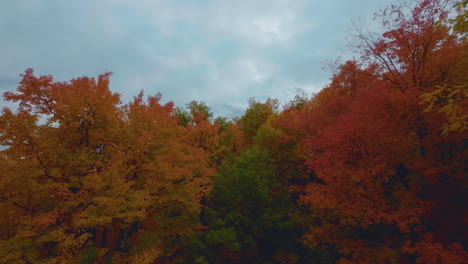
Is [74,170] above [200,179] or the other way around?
above

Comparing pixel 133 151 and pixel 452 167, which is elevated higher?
pixel 133 151

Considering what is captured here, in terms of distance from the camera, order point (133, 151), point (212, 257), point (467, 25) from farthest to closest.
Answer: point (212, 257) → point (133, 151) → point (467, 25)

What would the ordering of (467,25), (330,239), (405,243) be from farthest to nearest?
(330,239)
(405,243)
(467,25)

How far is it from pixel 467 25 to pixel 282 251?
50.9 ft

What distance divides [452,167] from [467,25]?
6823mm

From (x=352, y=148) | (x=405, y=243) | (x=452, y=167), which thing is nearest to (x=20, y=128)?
(x=352, y=148)

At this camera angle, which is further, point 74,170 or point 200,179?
point 200,179

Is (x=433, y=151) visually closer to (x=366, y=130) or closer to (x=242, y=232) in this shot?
(x=366, y=130)

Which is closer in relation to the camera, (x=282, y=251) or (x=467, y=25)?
(x=467, y=25)

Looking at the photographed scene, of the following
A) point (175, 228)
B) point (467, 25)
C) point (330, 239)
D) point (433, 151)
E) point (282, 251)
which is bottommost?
point (282, 251)

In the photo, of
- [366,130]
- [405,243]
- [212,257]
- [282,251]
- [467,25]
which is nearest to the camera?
[467,25]

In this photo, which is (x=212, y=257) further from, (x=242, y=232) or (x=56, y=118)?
(x=56, y=118)

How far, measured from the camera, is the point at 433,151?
36.6 feet

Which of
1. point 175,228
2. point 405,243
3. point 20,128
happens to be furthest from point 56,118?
point 405,243
